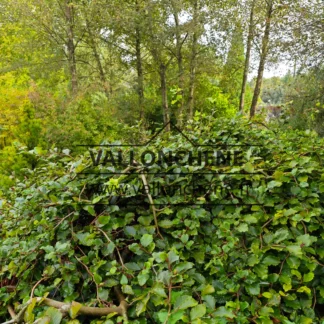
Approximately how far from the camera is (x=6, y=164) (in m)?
3.78

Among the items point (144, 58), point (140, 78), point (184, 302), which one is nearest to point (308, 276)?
point (184, 302)

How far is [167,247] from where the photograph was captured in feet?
3.11

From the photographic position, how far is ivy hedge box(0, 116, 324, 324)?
794 mm

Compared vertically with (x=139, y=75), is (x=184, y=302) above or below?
below

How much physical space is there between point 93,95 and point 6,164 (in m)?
5.80

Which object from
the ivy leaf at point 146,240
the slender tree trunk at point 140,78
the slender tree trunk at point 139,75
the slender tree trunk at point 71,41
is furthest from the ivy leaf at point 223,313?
the slender tree trunk at point 140,78

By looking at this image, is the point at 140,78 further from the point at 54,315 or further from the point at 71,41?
the point at 54,315

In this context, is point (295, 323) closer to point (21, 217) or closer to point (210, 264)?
point (210, 264)

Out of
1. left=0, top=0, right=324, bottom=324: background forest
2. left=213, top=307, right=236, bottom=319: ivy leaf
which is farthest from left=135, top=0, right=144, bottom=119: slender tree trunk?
left=213, top=307, right=236, bottom=319: ivy leaf

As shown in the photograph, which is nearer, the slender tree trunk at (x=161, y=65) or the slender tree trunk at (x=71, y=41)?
the slender tree trunk at (x=161, y=65)

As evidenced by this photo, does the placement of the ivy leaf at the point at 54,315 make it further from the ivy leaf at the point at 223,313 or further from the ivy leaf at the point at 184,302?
the ivy leaf at the point at 223,313

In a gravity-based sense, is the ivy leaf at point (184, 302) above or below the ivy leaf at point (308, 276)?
above

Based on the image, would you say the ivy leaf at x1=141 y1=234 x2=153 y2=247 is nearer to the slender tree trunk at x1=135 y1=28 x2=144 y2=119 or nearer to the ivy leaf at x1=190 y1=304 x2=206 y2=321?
the ivy leaf at x1=190 y1=304 x2=206 y2=321

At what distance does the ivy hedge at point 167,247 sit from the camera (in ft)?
2.61
